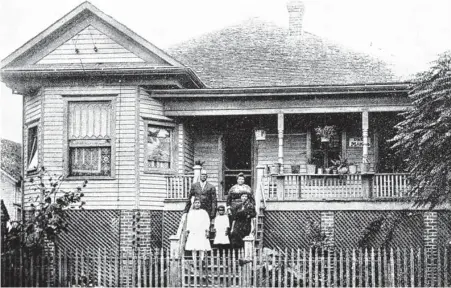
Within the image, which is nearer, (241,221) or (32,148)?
(241,221)

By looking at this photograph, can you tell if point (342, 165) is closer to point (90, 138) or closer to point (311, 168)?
point (311, 168)

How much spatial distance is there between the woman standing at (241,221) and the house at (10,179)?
→ 28.4 metres

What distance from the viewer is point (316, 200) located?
1997 centimetres

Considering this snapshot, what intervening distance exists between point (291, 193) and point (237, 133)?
352 cm

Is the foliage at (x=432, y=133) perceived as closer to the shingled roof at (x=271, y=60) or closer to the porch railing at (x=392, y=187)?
the porch railing at (x=392, y=187)

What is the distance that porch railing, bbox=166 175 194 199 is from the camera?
2067 centimetres

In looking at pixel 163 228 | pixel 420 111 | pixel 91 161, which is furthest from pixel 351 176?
pixel 91 161

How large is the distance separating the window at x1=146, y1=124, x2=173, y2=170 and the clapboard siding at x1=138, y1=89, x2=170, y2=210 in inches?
9.1

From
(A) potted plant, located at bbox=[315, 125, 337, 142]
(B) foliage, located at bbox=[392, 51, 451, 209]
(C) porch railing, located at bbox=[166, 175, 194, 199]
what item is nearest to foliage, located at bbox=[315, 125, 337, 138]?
(A) potted plant, located at bbox=[315, 125, 337, 142]

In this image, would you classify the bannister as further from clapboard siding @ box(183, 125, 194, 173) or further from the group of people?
clapboard siding @ box(183, 125, 194, 173)

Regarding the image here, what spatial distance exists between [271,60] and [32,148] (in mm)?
8522

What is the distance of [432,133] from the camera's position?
53.0 feet

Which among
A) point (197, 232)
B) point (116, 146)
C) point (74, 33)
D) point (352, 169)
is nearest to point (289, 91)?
point (352, 169)

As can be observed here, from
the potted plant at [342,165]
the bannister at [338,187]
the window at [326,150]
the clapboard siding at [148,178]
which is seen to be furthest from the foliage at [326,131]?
the clapboard siding at [148,178]
